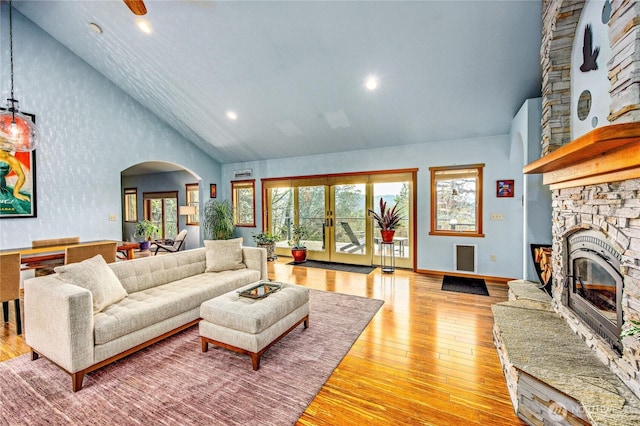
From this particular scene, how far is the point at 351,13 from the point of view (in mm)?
3035

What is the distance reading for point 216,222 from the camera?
7383mm

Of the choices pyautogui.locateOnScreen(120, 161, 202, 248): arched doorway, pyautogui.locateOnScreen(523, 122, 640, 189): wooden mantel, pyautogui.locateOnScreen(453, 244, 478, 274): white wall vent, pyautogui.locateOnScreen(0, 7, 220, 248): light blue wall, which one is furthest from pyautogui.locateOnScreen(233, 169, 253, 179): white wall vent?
pyautogui.locateOnScreen(523, 122, 640, 189): wooden mantel

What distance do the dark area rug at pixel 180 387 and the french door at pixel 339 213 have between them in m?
3.37

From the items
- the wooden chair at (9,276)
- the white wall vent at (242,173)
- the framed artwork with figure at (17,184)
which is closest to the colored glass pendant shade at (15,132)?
the wooden chair at (9,276)

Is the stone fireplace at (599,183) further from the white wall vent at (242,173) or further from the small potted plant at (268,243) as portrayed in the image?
the white wall vent at (242,173)

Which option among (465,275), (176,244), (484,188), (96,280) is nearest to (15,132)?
(96,280)

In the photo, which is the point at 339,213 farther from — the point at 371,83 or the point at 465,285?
the point at 371,83

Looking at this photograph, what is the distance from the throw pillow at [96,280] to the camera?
2344 millimetres

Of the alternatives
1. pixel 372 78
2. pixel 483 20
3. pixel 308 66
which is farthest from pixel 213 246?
pixel 483 20

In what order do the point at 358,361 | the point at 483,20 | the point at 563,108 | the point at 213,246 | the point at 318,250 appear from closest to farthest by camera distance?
1. the point at 358,361
2. the point at 563,108
3. the point at 483,20
4. the point at 213,246
5. the point at 318,250

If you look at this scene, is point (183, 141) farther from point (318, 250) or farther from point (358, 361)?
point (358, 361)

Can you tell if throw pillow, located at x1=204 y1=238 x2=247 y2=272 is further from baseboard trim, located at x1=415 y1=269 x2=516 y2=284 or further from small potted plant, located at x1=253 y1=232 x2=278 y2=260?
baseboard trim, located at x1=415 y1=269 x2=516 y2=284

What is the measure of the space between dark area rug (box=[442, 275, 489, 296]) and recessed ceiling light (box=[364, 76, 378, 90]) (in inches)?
132

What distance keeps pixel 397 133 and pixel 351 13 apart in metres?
2.54
